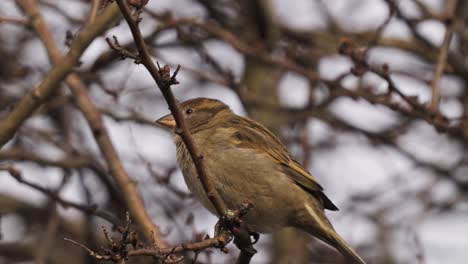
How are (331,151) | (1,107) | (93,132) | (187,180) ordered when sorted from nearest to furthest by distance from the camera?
(187,180) < (93,132) < (1,107) < (331,151)

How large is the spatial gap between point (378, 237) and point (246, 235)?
3840 mm

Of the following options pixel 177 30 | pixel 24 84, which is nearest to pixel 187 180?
pixel 177 30

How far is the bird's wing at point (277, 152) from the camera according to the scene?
5402mm

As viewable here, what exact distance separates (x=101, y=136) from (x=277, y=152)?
1270 mm

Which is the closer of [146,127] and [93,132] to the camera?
[93,132]

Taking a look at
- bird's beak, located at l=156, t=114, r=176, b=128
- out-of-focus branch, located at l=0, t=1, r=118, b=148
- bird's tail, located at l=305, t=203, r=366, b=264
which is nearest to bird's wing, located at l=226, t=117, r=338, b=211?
bird's tail, located at l=305, t=203, r=366, b=264

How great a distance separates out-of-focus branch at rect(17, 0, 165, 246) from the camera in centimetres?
546

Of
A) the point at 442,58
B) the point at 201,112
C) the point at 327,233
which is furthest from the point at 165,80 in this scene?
the point at 442,58

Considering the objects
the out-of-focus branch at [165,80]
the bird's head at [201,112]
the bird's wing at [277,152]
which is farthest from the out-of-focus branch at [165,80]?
the bird's head at [201,112]

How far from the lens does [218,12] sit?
329 inches

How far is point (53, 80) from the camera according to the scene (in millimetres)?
5066

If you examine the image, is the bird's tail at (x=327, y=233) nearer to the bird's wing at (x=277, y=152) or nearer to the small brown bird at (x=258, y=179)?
the small brown bird at (x=258, y=179)

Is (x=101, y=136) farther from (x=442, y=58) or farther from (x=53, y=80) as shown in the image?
(x=442, y=58)

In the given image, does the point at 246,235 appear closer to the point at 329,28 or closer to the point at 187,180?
the point at 187,180
